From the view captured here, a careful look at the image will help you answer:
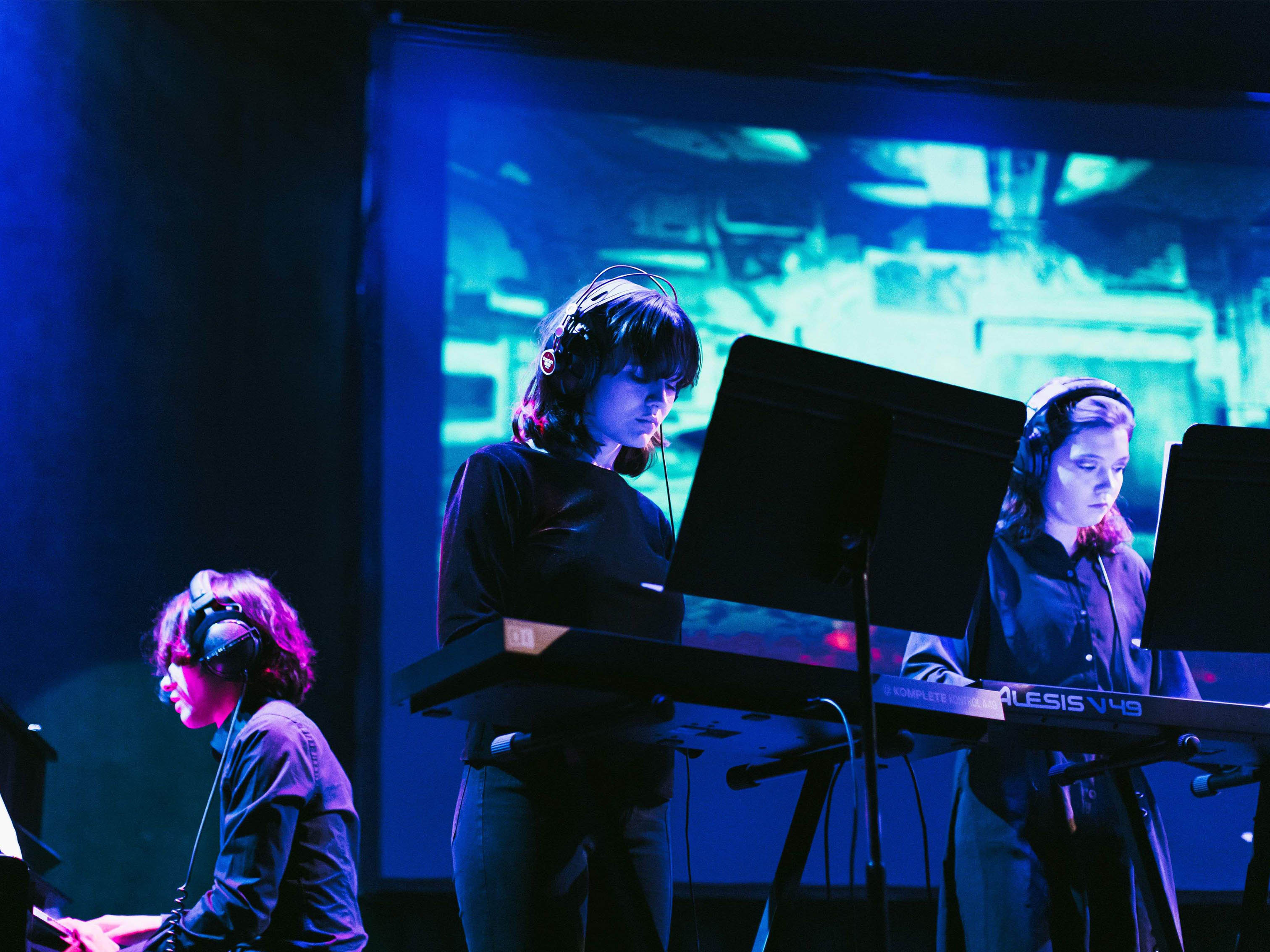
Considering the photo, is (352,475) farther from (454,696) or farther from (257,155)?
(454,696)

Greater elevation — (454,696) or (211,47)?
(211,47)

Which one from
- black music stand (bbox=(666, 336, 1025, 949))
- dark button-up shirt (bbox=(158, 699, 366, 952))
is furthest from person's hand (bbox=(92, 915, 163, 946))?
black music stand (bbox=(666, 336, 1025, 949))

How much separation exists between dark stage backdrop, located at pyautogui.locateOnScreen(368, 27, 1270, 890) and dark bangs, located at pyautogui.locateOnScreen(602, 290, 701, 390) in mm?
1632

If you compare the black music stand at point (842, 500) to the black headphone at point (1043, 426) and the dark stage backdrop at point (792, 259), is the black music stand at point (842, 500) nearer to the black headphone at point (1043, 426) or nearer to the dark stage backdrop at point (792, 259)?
the black headphone at point (1043, 426)

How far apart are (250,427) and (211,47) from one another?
4.06 feet

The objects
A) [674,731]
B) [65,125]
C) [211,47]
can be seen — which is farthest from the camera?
[211,47]

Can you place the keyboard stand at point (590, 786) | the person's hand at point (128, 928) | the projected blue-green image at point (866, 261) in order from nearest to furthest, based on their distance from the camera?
the keyboard stand at point (590, 786) → the person's hand at point (128, 928) → the projected blue-green image at point (866, 261)

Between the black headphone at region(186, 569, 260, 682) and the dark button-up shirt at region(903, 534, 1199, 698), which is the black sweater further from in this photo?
the black headphone at region(186, 569, 260, 682)

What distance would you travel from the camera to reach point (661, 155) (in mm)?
3754

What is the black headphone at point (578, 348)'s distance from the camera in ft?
5.80

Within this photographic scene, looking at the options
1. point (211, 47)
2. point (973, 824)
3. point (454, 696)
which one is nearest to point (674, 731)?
point (454, 696)

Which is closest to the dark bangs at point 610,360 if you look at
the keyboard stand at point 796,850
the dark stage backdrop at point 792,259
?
the keyboard stand at point 796,850

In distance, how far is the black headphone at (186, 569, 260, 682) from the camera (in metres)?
2.44

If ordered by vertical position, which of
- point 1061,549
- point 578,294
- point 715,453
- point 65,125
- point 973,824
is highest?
point 65,125
